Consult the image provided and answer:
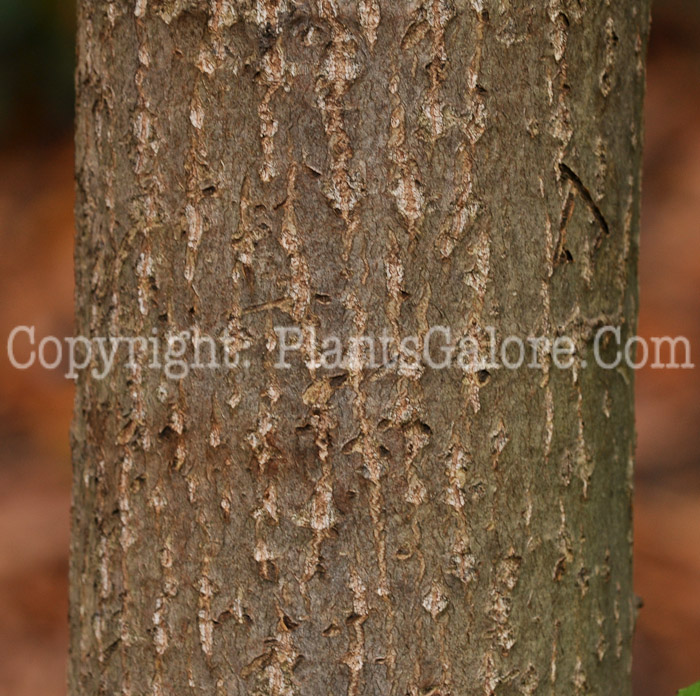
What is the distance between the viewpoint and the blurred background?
7.94 ft

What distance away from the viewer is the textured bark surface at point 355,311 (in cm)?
69

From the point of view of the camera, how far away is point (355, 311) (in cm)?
69

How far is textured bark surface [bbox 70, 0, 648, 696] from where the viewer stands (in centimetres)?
69

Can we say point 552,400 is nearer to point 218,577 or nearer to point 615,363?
point 615,363

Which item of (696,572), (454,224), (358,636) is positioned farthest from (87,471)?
(696,572)

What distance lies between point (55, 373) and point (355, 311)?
306cm

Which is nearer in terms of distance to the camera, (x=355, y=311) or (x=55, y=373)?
(x=355, y=311)

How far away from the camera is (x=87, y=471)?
82cm

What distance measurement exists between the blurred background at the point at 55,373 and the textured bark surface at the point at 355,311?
1.72m

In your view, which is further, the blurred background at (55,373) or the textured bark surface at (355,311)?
the blurred background at (55,373)

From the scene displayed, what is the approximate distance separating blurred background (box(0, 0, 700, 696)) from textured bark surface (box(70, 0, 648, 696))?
67.6 inches

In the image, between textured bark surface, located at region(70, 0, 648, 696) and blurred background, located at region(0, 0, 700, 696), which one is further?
blurred background, located at region(0, 0, 700, 696)

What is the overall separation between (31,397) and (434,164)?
9.84 feet

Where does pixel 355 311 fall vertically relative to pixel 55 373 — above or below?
below
